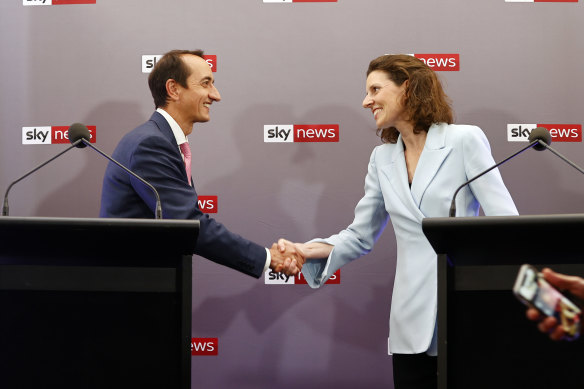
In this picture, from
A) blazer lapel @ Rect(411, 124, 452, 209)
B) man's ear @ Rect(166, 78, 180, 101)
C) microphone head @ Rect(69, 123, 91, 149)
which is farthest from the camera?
man's ear @ Rect(166, 78, 180, 101)

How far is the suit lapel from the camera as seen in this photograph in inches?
93.3

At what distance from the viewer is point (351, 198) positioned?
3.29 metres

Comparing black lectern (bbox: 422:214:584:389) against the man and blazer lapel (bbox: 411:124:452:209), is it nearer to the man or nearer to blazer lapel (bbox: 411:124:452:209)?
blazer lapel (bbox: 411:124:452:209)

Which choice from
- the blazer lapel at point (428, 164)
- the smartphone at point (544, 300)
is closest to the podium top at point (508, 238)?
the smartphone at point (544, 300)

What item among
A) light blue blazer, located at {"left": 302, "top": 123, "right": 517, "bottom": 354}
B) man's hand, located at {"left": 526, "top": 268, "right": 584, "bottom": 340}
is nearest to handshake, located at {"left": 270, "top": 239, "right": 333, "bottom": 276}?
light blue blazer, located at {"left": 302, "top": 123, "right": 517, "bottom": 354}

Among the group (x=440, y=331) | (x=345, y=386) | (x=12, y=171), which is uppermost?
(x=12, y=171)

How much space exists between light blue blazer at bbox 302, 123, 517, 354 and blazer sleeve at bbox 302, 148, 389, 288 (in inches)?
2.8

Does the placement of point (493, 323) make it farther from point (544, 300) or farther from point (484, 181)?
point (484, 181)

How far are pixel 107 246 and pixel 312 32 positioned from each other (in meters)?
2.10

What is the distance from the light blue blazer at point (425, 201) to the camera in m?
2.25

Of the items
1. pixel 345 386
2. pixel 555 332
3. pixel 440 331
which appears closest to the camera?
pixel 555 332

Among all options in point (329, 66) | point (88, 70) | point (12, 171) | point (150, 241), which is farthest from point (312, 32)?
point (150, 241)

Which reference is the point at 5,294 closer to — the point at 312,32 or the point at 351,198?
the point at 351,198

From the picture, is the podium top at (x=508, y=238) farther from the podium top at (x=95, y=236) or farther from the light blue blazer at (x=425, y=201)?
the light blue blazer at (x=425, y=201)
